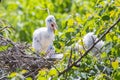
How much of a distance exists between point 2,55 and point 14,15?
1060 cm

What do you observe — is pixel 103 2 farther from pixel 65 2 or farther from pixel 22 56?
pixel 65 2

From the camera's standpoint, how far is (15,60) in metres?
7.91

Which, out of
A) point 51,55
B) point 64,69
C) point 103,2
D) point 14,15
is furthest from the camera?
point 14,15

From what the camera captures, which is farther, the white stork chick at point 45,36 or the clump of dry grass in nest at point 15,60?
the white stork chick at point 45,36

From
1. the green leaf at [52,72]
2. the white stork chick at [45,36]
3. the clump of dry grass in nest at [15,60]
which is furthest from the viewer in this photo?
the white stork chick at [45,36]

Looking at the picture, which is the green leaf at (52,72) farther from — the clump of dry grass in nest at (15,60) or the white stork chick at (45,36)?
the white stork chick at (45,36)

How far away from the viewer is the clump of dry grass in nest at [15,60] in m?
7.66

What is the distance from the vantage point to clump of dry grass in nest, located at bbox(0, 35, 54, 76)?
7.66 metres

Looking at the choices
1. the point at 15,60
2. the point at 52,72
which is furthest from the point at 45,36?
the point at 52,72

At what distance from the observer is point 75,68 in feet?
23.3

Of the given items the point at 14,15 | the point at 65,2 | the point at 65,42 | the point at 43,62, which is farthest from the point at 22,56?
the point at 65,2

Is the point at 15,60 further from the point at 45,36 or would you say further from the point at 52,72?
the point at 45,36

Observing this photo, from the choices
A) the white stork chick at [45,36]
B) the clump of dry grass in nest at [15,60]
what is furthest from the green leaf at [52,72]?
the white stork chick at [45,36]

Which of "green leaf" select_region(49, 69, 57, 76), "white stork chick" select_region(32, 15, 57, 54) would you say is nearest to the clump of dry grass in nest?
"green leaf" select_region(49, 69, 57, 76)
